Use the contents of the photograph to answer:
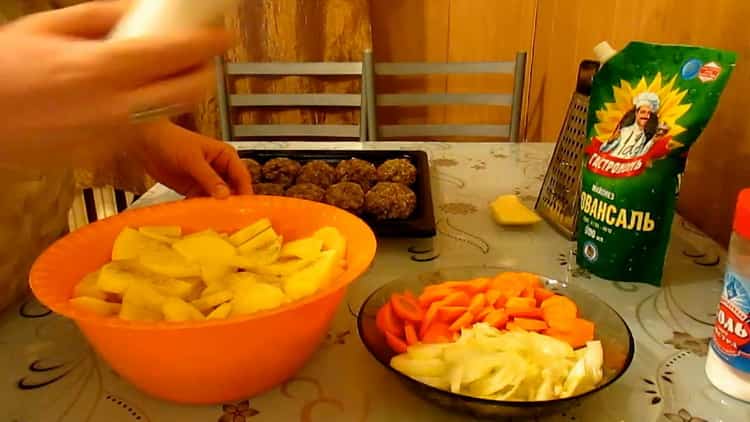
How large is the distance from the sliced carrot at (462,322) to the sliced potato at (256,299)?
173 millimetres

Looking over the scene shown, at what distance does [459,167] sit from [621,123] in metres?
0.49

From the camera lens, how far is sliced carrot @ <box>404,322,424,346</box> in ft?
2.04

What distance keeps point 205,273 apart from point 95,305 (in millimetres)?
108

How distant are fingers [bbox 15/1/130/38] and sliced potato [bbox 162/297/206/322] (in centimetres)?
23

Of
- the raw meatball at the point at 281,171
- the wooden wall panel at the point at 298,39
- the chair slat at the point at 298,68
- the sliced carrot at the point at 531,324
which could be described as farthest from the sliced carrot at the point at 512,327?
the wooden wall panel at the point at 298,39

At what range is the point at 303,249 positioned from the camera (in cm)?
69

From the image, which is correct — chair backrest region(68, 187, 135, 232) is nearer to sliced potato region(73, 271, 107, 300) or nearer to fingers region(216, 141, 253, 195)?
fingers region(216, 141, 253, 195)

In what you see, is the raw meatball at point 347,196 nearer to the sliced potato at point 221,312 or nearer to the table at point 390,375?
the table at point 390,375

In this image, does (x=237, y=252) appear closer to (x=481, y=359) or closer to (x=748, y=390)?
(x=481, y=359)

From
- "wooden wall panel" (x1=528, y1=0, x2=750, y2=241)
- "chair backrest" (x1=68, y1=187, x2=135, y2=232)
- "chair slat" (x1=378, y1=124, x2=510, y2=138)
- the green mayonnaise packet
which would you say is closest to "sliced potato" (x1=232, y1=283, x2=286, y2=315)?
the green mayonnaise packet

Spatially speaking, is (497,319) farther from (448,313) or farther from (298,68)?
(298,68)

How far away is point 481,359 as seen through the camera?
56cm

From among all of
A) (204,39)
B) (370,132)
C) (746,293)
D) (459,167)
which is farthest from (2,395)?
(370,132)

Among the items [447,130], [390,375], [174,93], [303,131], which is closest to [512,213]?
[390,375]
